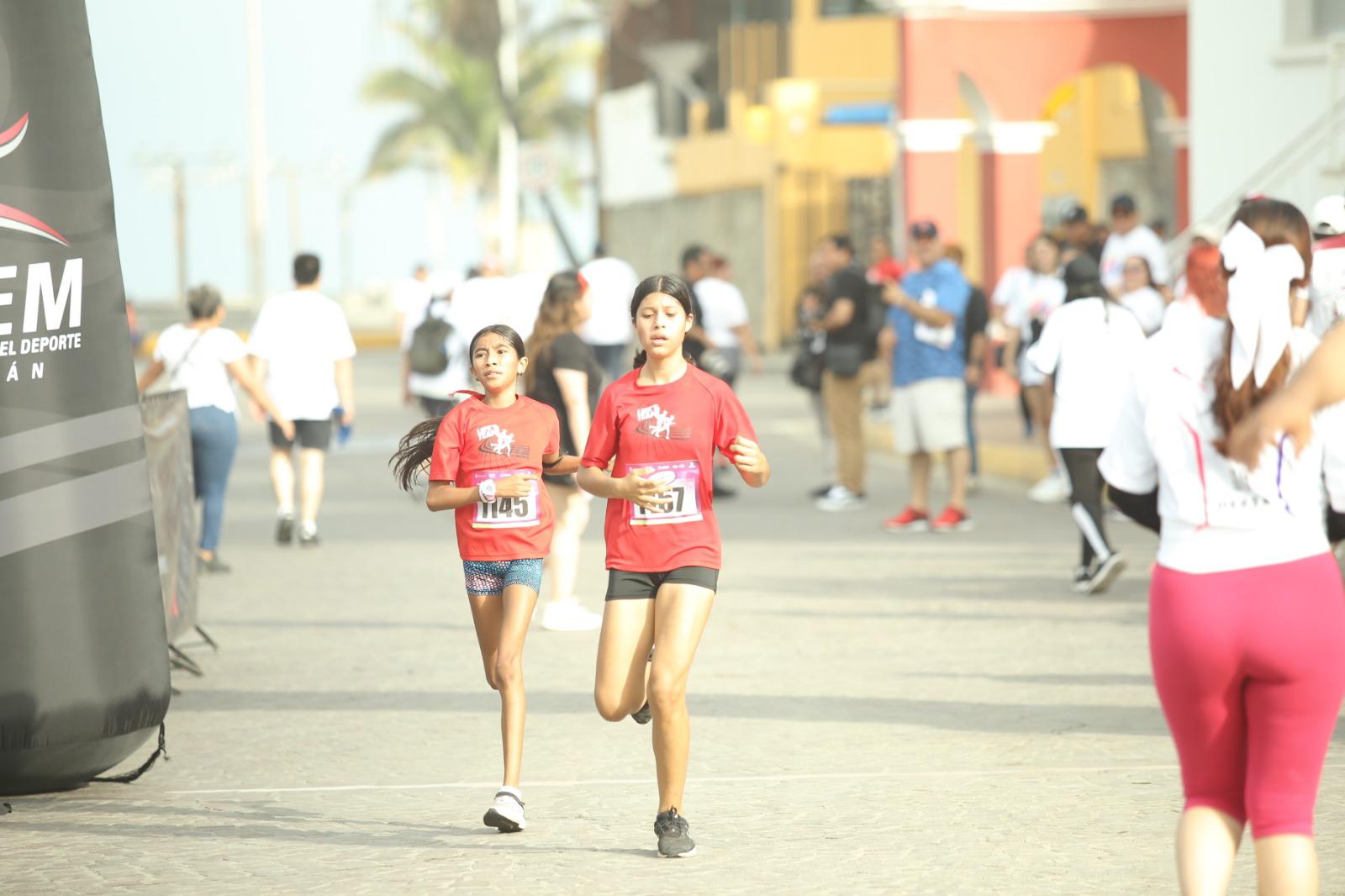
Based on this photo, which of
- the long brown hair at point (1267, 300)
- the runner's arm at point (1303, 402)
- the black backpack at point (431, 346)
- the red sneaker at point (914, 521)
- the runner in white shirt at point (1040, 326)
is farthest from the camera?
the black backpack at point (431, 346)

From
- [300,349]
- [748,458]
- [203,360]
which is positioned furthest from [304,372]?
[748,458]

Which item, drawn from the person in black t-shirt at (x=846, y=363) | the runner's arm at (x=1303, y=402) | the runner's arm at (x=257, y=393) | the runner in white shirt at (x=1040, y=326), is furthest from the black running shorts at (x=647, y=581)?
the person in black t-shirt at (x=846, y=363)

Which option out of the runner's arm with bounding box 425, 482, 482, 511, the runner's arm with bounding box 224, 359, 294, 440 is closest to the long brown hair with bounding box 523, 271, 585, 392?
the runner's arm with bounding box 224, 359, 294, 440

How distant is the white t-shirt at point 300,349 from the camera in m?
13.9

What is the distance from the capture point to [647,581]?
593 cm

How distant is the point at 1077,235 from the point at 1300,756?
11.8 metres

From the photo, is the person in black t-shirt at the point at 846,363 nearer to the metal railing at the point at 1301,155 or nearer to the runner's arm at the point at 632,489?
the metal railing at the point at 1301,155

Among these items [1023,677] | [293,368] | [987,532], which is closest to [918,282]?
[987,532]

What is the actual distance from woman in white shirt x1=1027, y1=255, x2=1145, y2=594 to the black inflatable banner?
5.55m

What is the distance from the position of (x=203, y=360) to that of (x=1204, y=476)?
30.2ft

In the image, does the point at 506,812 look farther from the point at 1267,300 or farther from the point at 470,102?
the point at 470,102

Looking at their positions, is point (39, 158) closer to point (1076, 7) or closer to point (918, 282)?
point (918, 282)

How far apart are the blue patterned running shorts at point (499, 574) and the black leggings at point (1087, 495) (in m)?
5.09

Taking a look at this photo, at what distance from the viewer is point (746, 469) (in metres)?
5.88
